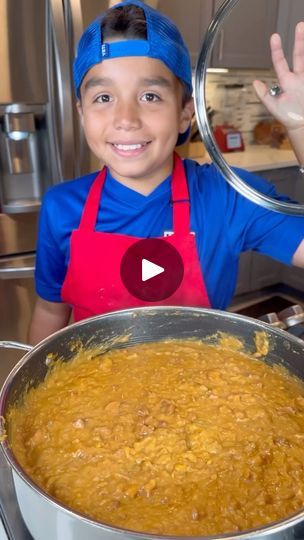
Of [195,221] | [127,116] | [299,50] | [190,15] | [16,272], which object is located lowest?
[16,272]

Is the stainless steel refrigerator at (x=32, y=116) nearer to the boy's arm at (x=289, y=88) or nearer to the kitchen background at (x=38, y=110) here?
the kitchen background at (x=38, y=110)

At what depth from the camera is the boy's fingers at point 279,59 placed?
75cm

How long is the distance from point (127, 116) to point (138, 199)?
21 centimetres

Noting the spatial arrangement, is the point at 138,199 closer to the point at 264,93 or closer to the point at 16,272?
the point at 264,93

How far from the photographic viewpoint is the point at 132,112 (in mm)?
881

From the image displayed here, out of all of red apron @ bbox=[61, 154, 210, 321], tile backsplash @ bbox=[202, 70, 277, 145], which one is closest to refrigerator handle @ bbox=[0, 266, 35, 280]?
red apron @ bbox=[61, 154, 210, 321]

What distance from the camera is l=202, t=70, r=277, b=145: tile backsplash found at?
3027 mm

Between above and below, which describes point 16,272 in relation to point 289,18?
below

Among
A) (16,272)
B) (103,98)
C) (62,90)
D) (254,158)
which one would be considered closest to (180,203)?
(103,98)

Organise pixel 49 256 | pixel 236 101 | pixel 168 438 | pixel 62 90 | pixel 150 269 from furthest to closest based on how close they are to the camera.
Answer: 1. pixel 236 101
2. pixel 62 90
3. pixel 49 256
4. pixel 150 269
5. pixel 168 438

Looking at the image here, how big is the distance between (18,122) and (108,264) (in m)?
0.90

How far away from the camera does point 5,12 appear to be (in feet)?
5.04

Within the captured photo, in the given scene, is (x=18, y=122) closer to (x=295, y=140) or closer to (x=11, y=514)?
(x=295, y=140)

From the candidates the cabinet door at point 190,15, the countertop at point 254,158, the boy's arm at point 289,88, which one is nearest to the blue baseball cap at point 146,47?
the boy's arm at point 289,88
